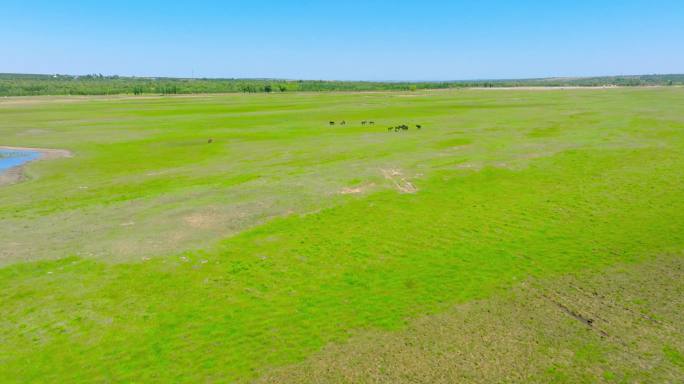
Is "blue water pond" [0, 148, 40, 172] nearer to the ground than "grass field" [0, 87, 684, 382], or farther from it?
farther from it

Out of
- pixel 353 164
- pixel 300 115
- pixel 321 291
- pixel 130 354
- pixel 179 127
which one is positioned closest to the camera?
pixel 130 354

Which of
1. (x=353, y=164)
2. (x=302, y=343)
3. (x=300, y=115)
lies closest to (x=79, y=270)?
(x=302, y=343)

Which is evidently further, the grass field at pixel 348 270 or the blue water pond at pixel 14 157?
the blue water pond at pixel 14 157

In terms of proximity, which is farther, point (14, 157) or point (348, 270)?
point (14, 157)

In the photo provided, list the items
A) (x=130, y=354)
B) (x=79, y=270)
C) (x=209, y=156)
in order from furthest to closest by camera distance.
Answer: (x=209, y=156)
(x=79, y=270)
(x=130, y=354)

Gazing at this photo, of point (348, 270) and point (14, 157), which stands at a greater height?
point (14, 157)

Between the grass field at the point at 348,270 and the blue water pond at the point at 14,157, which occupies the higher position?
the blue water pond at the point at 14,157

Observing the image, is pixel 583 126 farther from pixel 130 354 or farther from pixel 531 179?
pixel 130 354

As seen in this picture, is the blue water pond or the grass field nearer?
the grass field
